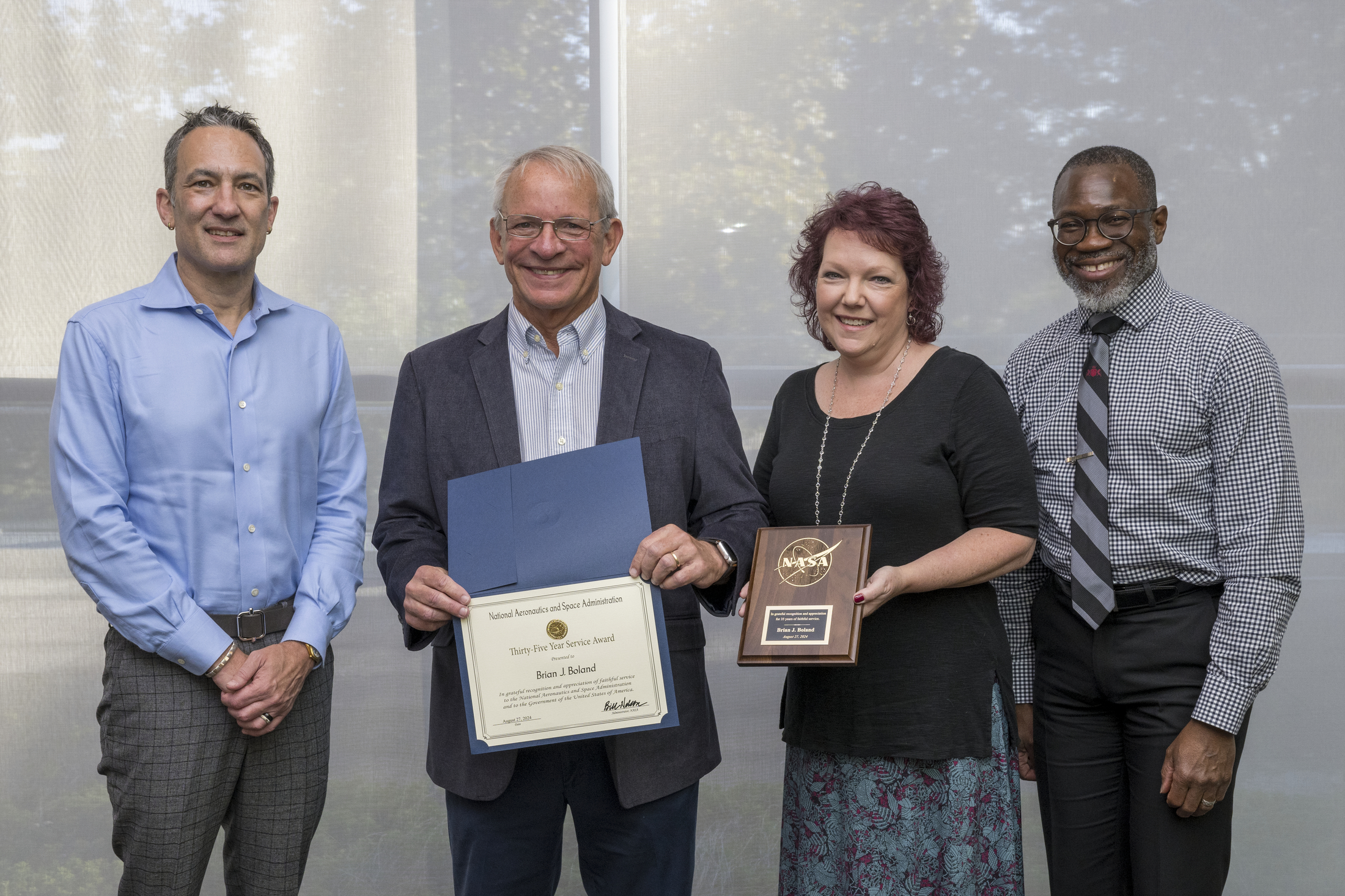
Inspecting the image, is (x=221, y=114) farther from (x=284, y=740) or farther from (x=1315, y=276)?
(x=1315, y=276)

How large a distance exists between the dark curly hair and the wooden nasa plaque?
499 mm

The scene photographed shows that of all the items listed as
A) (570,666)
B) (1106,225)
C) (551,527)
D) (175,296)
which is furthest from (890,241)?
(175,296)

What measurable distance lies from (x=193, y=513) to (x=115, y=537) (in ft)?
0.46

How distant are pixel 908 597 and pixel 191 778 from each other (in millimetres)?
1415

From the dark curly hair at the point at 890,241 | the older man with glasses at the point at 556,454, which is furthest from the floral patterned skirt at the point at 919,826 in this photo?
the dark curly hair at the point at 890,241

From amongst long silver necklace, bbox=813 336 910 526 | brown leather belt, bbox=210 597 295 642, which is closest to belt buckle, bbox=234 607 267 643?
brown leather belt, bbox=210 597 295 642

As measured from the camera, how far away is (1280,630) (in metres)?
2.00

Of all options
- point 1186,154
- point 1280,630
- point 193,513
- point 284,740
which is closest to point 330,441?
point 193,513

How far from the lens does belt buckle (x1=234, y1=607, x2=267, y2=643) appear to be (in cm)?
198

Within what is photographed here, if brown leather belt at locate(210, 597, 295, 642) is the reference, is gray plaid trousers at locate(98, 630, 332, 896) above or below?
below

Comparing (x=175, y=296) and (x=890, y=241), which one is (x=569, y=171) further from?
(x=175, y=296)

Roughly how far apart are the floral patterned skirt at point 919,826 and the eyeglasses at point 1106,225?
100cm

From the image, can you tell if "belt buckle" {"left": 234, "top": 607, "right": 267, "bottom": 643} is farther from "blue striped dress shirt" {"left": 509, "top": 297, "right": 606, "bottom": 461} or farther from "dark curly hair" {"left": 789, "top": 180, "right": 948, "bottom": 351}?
"dark curly hair" {"left": 789, "top": 180, "right": 948, "bottom": 351}

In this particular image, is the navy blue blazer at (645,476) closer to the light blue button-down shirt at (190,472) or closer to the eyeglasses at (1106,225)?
the light blue button-down shirt at (190,472)
